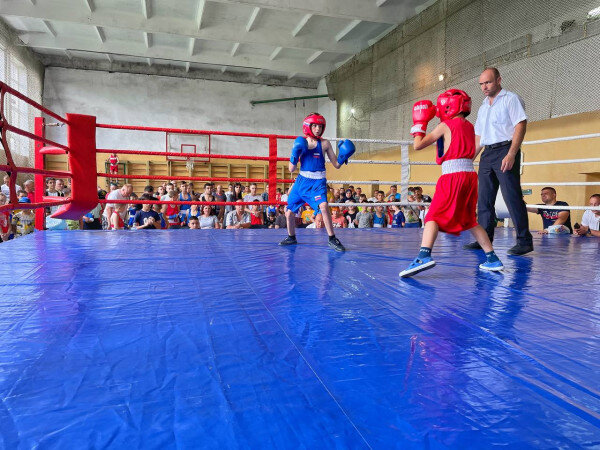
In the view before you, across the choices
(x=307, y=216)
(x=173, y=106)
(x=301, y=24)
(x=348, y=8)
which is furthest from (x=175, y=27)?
(x=307, y=216)

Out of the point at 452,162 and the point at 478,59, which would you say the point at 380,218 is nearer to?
the point at 478,59

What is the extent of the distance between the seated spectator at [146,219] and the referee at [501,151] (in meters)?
3.94

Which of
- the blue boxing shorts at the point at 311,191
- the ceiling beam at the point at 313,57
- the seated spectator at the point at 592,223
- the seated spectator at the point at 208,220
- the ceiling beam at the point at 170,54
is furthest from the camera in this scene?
the ceiling beam at the point at 313,57

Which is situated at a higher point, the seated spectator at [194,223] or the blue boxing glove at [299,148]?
the blue boxing glove at [299,148]

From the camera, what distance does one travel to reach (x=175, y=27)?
1025cm

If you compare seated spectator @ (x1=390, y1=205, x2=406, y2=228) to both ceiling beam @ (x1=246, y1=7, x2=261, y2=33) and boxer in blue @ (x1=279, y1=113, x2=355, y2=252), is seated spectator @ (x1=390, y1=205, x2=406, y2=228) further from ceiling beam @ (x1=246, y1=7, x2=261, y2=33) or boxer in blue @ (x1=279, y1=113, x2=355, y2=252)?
ceiling beam @ (x1=246, y1=7, x2=261, y2=33)

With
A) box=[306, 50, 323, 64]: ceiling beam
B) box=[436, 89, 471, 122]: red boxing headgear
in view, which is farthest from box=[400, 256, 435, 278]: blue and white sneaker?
box=[306, 50, 323, 64]: ceiling beam

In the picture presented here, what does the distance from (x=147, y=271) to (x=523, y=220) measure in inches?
103

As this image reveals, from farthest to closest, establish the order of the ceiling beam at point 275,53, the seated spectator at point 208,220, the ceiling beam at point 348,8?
the ceiling beam at point 275,53
the ceiling beam at point 348,8
the seated spectator at point 208,220

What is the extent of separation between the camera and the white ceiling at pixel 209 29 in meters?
9.22

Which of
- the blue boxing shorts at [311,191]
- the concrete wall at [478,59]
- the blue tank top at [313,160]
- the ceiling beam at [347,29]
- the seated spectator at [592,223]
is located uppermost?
the ceiling beam at [347,29]

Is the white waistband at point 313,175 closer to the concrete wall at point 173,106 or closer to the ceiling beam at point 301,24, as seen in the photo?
the ceiling beam at point 301,24

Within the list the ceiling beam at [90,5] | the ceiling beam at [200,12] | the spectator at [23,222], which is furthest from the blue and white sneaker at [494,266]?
the ceiling beam at [90,5]

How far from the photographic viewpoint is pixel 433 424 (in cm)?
85
